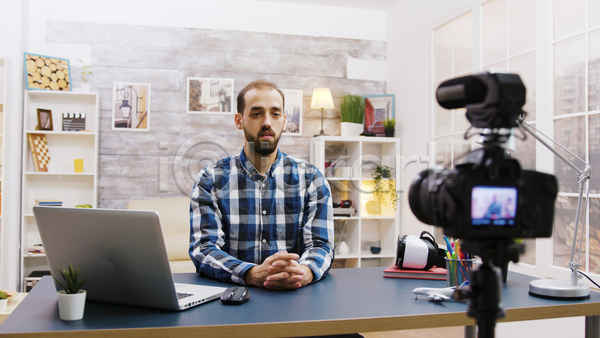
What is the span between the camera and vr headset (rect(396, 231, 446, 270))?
4.85 feet

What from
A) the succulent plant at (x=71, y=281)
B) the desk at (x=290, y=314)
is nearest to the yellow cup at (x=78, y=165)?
the desk at (x=290, y=314)

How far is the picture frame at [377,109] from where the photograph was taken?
436cm

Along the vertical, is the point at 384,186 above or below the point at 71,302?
above

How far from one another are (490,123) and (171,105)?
149 inches

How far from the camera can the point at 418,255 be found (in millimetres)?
1478

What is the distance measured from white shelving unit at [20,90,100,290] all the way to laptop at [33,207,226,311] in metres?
2.88

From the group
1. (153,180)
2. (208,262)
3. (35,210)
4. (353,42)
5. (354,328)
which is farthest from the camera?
(353,42)

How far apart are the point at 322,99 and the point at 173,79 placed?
1335 mm

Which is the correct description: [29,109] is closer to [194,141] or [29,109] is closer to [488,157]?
[194,141]

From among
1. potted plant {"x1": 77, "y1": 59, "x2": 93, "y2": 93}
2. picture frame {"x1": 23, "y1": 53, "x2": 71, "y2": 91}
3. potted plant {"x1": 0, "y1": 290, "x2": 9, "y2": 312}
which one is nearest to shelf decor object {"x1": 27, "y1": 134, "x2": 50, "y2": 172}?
picture frame {"x1": 23, "y1": 53, "x2": 71, "y2": 91}

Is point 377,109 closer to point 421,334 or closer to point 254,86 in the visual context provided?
point 421,334

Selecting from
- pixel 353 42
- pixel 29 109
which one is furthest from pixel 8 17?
pixel 353 42

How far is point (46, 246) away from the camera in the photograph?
1142mm

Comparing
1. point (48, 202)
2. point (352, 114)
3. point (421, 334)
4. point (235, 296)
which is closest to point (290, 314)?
point (235, 296)
